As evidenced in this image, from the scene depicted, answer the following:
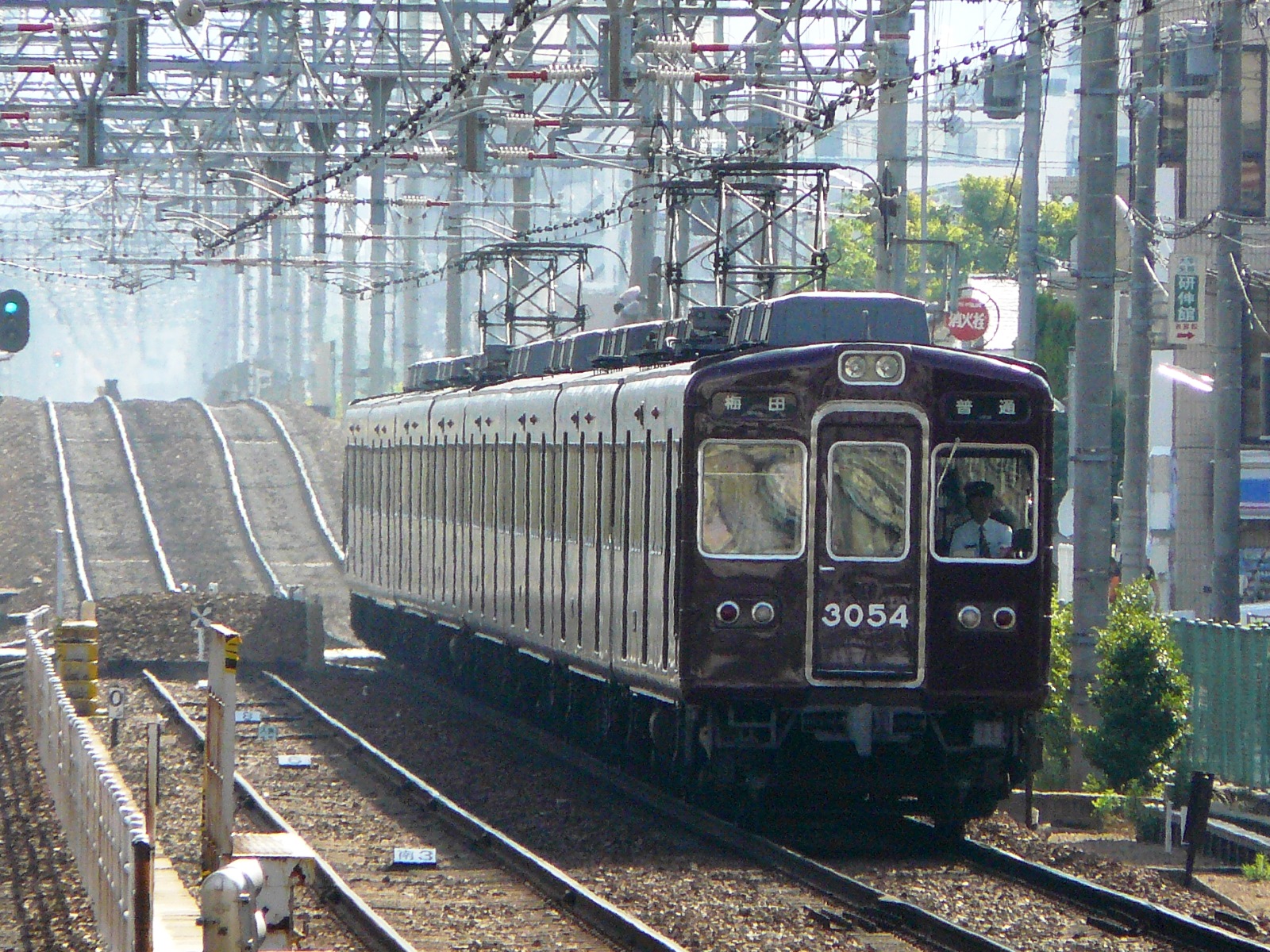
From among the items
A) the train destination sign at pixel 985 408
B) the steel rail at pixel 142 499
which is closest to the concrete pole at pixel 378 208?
the steel rail at pixel 142 499

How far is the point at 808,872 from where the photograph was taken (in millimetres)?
11422

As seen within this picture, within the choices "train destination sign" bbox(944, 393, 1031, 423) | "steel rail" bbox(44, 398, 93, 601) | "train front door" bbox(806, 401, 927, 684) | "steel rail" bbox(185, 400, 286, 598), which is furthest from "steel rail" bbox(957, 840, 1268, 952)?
"steel rail" bbox(185, 400, 286, 598)

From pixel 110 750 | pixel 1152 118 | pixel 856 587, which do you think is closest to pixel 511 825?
pixel 856 587

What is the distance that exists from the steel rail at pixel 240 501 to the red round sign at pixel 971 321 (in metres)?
13.2

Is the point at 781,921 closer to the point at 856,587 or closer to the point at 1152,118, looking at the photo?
the point at 856,587

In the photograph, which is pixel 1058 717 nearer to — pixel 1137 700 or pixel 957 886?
pixel 1137 700

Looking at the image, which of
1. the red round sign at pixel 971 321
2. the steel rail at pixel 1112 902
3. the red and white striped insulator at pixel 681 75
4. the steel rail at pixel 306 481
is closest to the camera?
the steel rail at pixel 1112 902

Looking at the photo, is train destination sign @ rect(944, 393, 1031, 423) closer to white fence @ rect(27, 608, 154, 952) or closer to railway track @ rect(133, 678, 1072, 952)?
railway track @ rect(133, 678, 1072, 952)

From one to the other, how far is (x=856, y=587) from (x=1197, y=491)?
19690 mm

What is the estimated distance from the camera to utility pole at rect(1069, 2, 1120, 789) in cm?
1498

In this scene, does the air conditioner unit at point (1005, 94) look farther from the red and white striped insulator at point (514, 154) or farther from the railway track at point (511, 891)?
the railway track at point (511, 891)

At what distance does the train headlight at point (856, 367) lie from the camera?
12.8m

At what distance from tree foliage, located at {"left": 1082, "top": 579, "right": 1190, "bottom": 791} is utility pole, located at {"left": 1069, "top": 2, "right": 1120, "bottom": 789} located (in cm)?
40

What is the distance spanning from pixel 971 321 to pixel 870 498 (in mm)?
12831
